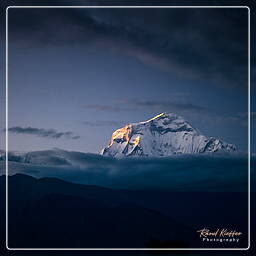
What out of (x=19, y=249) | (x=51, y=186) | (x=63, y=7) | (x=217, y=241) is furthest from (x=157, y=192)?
(x=63, y=7)

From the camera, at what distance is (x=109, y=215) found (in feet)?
26.8

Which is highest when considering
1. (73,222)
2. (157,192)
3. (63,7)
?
(63,7)

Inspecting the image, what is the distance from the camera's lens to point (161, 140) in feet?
28.2

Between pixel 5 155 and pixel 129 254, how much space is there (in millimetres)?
3283

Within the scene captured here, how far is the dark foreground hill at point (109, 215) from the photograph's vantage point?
798cm

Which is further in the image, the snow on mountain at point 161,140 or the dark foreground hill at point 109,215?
the snow on mountain at point 161,140

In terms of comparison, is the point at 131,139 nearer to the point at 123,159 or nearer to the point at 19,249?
the point at 123,159

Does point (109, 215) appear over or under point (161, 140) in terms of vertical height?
→ under

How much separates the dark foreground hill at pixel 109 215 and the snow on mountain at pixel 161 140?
35.5 inches

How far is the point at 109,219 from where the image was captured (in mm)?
8125

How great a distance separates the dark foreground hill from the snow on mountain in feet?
2.96

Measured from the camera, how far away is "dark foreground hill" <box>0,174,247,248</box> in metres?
7.98

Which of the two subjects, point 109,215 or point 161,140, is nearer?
point 109,215

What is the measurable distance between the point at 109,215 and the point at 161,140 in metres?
2.00
